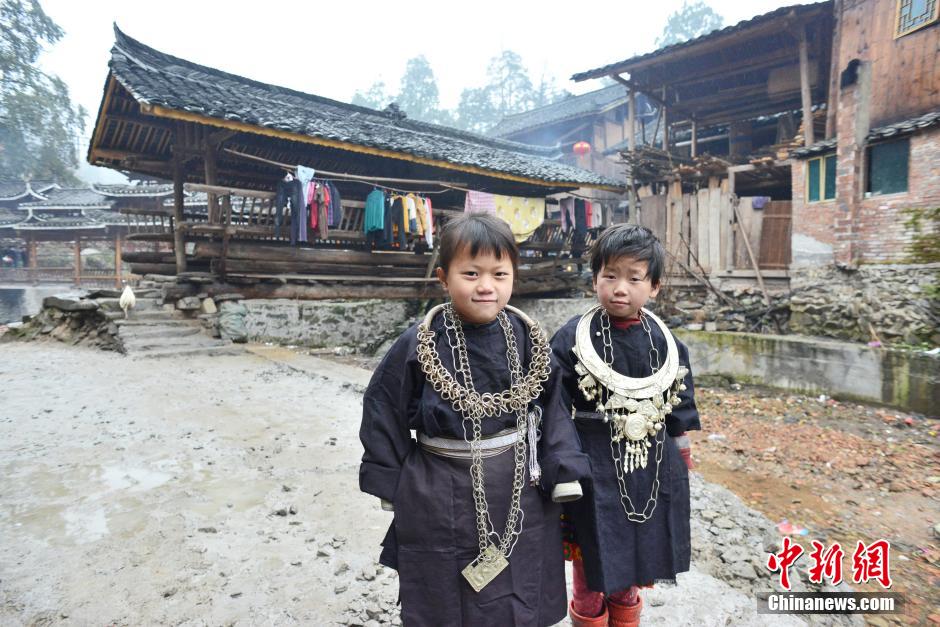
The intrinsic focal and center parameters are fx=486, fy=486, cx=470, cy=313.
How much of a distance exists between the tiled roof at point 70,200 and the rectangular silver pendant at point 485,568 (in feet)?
91.3

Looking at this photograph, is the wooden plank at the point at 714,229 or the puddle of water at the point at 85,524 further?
the wooden plank at the point at 714,229

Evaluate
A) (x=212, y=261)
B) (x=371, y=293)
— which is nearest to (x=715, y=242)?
(x=371, y=293)

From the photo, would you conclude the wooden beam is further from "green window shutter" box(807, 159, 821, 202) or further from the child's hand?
"green window shutter" box(807, 159, 821, 202)

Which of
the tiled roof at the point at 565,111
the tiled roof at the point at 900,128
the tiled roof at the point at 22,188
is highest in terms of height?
the tiled roof at the point at 565,111

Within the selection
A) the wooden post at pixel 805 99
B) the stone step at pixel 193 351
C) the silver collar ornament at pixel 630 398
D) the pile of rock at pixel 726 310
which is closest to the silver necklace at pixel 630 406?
the silver collar ornament at pixel 630 398

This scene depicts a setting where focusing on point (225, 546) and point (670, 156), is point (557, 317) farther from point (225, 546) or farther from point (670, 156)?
point (225, 546)

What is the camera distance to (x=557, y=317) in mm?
13453

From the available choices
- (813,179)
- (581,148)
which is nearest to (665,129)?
(813,179)

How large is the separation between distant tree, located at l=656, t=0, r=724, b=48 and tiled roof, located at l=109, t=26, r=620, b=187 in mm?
27550

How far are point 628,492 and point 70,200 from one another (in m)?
30.6

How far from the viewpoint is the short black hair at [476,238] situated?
62.7 inches

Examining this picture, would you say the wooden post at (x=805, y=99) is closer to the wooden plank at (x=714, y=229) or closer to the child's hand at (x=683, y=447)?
the wooden plank at (x=714, y=229)

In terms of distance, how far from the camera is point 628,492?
188 centimetres

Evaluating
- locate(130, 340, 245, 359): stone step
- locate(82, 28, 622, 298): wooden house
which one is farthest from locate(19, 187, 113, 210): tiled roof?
locate(130, 340, 245, 359): stone step
